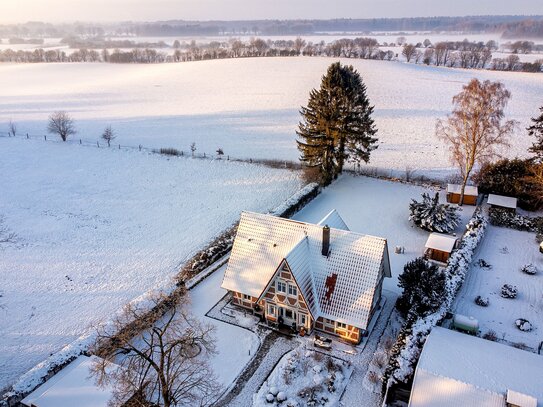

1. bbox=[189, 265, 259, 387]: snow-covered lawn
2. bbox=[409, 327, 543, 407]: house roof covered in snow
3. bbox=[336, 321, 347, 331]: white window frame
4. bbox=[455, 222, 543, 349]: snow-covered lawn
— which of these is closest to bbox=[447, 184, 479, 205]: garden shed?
bbox=[455, 222, 543, 349]: snow-covered lawn

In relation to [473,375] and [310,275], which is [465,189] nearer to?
[310,275]

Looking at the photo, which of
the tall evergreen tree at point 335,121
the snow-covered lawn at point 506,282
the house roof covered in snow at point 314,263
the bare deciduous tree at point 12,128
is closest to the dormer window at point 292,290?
the house roof covered in snow at point 314,263

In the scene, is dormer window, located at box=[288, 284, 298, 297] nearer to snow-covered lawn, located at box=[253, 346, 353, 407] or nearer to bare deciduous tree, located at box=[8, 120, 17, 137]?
snow-covered lawn, located at box=[253, 346, 353, 407]

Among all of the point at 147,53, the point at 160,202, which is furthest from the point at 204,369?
the point at 147,53

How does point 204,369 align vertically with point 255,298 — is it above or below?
below

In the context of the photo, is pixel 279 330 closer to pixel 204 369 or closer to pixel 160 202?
pixel 204 369

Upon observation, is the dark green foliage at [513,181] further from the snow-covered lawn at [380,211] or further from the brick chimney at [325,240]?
the brick chimney at [325,240]

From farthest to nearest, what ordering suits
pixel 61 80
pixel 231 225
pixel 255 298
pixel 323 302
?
pixel 61 80
pixel 231 225
pixel 255 298
pixel 323 302
